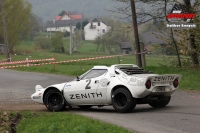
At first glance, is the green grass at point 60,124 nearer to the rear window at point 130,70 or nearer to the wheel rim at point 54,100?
the wheel rim at point 54,100

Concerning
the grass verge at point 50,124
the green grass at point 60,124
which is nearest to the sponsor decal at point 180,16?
the grass verge at point 50,124

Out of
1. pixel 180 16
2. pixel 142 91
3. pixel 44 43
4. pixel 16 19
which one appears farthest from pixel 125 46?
pixel 142 91

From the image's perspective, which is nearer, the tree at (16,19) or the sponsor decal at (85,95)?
the sponsor decal at (85,95)

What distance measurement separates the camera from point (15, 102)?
1581 centimetres

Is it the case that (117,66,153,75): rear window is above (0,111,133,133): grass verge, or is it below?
above

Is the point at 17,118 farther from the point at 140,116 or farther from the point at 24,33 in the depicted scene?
the point at 24,33

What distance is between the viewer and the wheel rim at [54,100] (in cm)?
1364

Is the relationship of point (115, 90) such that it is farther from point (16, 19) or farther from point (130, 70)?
point (16, 19)

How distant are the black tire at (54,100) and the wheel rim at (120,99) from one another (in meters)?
1.86

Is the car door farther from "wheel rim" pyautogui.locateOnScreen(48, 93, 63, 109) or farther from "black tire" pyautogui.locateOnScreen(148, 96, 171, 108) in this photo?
"black tire" pyautogui.locateOnScreen(148, 96, 171, 108)

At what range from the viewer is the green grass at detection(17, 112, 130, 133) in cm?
966

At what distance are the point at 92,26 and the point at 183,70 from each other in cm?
12816

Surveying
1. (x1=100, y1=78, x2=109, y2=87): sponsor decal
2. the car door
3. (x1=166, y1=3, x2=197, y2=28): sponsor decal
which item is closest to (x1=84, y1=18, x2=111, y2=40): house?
(x1=166, y1=3, x2=197, y2=28): sponsor decal

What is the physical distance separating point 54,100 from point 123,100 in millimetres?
2374
